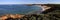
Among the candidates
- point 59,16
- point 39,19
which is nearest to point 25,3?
point 39,19

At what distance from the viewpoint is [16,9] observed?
0.58 m

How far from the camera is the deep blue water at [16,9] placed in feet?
1.90

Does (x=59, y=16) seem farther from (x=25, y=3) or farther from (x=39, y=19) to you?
(x=25, y=3)

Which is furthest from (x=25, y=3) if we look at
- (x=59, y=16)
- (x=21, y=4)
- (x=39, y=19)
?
(x=59, y=16)

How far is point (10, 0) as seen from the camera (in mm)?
597

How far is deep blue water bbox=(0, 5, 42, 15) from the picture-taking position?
0.58 m

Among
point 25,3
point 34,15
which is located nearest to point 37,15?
point 34,15

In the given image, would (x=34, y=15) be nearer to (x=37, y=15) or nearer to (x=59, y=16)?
(x=37, y=15)

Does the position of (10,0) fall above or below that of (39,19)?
above

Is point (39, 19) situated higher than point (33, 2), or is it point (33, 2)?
point (33, 2)

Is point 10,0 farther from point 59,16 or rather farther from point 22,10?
point 59,16

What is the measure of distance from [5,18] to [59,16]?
0.40 meters

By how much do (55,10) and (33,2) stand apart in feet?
0.57

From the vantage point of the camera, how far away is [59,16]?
58 cm
